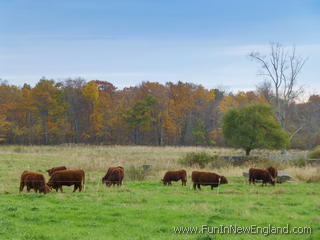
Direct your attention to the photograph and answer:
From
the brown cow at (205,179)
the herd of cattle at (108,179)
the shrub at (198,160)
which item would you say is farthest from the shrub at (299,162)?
the brown cow at (205,179)

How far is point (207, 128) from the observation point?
77.4 m

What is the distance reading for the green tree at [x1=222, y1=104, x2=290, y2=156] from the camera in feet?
127

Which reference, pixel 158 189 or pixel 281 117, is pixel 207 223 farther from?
pixel 281 117

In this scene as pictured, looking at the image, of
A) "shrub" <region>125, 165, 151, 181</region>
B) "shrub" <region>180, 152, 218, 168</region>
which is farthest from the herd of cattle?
"shrub" <region>180, 152, 218, 168</region>

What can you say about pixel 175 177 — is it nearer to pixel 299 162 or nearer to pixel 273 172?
pixel 273 172

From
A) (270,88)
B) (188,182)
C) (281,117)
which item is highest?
(270,88)

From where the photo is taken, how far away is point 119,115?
72.6m

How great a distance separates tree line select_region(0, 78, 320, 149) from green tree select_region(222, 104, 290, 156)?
25.5 meters

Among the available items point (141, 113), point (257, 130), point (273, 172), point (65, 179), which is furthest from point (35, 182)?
point (141, 113)

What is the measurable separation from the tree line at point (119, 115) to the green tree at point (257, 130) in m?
25.5

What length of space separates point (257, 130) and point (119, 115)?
123ft

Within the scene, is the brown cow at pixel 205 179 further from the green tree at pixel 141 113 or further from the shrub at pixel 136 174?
the green tree at pixel 141 113

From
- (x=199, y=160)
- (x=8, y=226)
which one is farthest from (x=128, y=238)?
(x=199, y=160)

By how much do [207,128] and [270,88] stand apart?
1047 inches
